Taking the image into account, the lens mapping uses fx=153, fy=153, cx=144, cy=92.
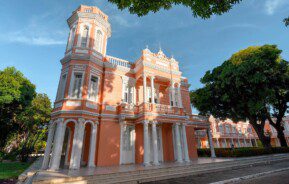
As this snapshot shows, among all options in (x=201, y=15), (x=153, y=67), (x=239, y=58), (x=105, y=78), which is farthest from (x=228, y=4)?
(x=239, y=58)

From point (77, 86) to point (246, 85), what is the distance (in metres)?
17.2

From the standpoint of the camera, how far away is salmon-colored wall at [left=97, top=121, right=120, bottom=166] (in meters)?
11.2

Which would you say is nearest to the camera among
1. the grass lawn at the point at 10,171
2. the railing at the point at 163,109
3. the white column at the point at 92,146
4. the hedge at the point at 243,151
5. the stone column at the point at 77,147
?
the grass lawn at the point at 10,171

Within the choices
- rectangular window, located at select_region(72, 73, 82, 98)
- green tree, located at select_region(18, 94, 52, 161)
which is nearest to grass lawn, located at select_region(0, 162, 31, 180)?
rectangular window, located at select_region(72, 73, 82, 98)

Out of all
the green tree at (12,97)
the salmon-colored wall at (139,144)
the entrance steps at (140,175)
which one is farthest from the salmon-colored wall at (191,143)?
the green tree at (12,97)

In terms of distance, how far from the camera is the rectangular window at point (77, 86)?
11.6 meters

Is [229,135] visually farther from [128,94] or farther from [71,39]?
[71,39]

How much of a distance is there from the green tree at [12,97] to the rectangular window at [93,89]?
10715mm

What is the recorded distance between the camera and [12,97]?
55.1ft

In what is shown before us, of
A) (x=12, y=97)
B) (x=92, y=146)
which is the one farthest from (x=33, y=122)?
(x=92, y=146)

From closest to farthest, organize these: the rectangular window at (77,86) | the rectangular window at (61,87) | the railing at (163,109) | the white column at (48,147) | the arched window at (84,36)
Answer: the white column at (48,147)
the rectangular window at (77,86)
the rectangular window at (61,87)
the railing at (163,109)
the arched window at (84,36)

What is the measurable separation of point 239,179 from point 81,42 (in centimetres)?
1434

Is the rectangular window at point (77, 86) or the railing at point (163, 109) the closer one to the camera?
the rectangular window at point (77, 86)

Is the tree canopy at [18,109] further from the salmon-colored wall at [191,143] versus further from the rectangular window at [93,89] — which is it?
the salmon-colored wall at [191,143]
